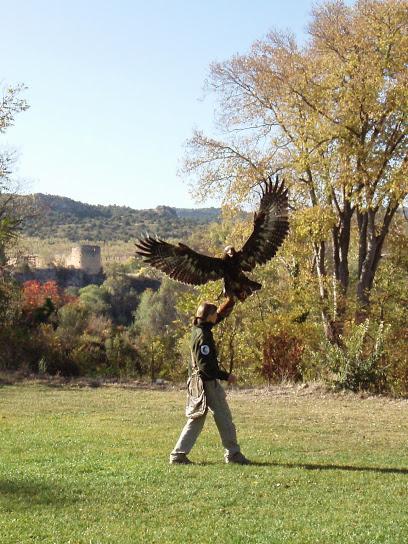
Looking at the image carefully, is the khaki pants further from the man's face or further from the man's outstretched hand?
the man's outstretched hand

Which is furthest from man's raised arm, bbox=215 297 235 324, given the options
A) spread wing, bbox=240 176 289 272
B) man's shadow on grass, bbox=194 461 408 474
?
man's shadow on grass, bbox=194 461 408 474

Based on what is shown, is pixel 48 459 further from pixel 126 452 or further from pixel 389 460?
pixel 389 460

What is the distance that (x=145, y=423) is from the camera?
1342 cm

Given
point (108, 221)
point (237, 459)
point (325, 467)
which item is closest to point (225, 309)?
point (237, 459)

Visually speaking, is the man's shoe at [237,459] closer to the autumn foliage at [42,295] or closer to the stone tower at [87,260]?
the autumn foliage at [42,295]

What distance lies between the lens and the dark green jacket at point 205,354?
9445 mm

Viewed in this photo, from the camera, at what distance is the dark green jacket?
9445 mm

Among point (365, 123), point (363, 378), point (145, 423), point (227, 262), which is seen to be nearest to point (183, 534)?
point (227, 262)

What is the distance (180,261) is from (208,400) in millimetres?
1807

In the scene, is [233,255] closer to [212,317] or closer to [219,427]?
[212,317]

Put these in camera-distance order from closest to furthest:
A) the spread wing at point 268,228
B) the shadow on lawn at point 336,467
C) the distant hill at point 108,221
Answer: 1. the shadow on lawn at point 336,467
2. the spread wing at point 268,228
3. the distant hill at point 108,221

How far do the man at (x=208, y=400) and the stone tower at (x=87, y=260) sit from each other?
6992cm

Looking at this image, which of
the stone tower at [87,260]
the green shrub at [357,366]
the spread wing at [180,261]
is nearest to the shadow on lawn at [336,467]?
the spread wing at [180,261]

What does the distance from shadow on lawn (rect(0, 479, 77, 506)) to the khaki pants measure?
188cm
